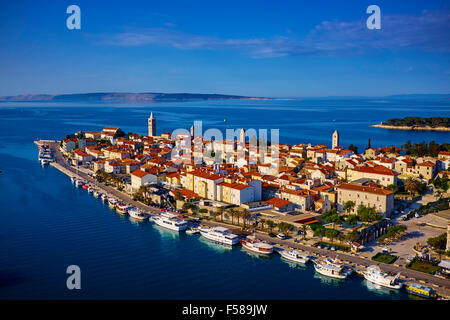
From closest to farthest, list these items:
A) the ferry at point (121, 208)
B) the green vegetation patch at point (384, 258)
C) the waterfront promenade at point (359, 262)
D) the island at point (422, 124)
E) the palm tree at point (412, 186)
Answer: the waterfront promenade at point (359, 262)
the green vegetation patch at point (384, 258)
the ferry at point (121, 208)
the palm tree at point (412, 186)
the island at point (422, 124)

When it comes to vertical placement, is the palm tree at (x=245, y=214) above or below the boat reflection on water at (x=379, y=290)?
above

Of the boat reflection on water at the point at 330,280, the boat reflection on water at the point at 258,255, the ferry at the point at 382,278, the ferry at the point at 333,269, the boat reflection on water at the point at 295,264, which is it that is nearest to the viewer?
the ferry at the point at 382,278

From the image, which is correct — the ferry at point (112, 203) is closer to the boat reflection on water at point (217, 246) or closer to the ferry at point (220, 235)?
the ferry at point (220, 235)

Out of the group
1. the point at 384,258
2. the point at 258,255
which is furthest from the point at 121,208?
the point at 384,258

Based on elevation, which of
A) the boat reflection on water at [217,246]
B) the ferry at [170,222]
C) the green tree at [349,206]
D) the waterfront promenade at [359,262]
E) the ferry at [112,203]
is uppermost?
the green tree at [349,206]

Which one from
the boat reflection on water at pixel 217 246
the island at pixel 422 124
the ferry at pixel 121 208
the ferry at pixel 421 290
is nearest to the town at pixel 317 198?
the ferry at pixel 421 290

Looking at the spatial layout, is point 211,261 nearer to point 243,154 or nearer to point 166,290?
point 166,290

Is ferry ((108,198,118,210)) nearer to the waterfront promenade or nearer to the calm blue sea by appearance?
the calm blue sea

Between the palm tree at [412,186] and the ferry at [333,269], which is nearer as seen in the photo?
the ferry at [333,269]
